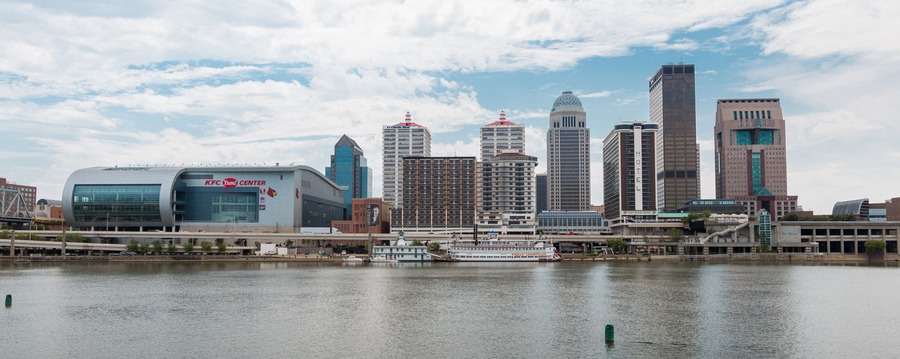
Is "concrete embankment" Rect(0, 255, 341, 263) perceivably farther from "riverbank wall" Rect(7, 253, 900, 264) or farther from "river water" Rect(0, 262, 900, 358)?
"river water" Rect(0, 262, 900, 358)

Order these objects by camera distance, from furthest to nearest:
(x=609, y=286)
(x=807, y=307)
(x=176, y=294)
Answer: (x=609, y=286)
(x=176, y=294)
(x=807, y=307)

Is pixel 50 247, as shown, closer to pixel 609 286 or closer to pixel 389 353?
pixel 609 286

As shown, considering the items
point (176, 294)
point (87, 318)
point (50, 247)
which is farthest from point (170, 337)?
point (50, 247)

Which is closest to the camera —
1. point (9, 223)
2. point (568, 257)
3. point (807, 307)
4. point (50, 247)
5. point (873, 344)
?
point (873, 344)

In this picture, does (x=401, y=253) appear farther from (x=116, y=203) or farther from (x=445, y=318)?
(x=445, y=318)

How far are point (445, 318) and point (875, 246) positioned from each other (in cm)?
13427

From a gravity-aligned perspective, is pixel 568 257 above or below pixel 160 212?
below

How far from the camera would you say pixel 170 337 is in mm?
48000

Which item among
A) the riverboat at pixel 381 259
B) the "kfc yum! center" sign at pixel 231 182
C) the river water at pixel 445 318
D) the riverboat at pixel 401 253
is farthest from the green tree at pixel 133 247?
the river water at pixel 445 318

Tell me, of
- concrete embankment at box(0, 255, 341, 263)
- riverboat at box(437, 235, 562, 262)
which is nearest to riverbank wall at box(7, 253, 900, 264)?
concrete embankment at box(0, 255, 341, 263)

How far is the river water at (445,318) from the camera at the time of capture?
44.4 metres

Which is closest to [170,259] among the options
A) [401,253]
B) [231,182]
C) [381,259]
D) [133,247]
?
[133,247]

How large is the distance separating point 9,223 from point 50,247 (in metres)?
48.7

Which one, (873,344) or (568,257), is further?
(568,257)
